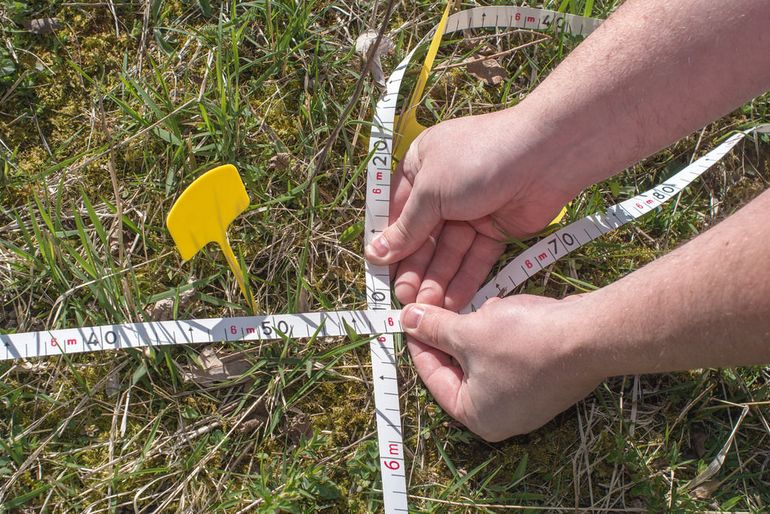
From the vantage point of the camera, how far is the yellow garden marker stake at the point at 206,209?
207 cm

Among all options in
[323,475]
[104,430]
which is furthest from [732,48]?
[104,430]

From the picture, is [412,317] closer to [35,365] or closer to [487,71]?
[487,71]

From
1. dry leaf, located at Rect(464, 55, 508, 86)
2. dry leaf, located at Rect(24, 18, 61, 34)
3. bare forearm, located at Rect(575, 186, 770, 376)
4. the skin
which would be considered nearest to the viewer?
bare forearm, located at Rect(575, 186, 770, 376)

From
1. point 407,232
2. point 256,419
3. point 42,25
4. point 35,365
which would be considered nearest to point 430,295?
point 407,232

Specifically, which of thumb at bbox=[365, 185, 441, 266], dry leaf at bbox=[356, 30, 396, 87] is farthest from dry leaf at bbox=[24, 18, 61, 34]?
thumb at bbox=[365, 185, 441, 266]

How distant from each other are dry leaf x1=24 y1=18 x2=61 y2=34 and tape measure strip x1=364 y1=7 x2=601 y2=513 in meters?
1.36

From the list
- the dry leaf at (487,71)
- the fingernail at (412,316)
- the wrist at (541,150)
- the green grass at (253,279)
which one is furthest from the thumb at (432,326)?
the dry leaf at (487,71)

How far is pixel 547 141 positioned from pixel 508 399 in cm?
88

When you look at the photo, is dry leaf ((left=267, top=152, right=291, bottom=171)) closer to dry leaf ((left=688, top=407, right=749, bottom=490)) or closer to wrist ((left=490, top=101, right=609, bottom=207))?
wrist ((left=490, top=101, right=609, bottom=207))

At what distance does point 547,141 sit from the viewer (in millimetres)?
2314

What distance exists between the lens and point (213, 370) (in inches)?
93.7

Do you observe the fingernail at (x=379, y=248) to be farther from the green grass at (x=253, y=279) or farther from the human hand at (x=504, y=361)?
the human hand at (x=504, y=361)

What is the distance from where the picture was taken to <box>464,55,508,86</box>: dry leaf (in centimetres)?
288

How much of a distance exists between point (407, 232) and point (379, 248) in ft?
0.42
